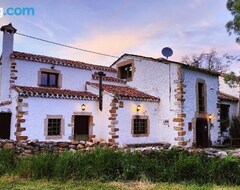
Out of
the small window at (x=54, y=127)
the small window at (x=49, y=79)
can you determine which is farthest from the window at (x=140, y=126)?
the small window at (x=49, y=79)

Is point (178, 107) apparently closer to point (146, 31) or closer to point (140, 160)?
point (146, 31)

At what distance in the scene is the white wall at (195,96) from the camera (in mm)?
17198

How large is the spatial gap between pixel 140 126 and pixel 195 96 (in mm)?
4213

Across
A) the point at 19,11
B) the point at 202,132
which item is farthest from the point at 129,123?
the point at 19,11

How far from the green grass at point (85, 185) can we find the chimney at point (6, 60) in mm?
9765

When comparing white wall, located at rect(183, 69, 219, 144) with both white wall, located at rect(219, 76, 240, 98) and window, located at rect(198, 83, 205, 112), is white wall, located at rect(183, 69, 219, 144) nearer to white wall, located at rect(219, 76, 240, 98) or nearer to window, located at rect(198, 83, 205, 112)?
window, located at rect(198, 83, 205, 112)

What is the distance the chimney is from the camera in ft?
50.5

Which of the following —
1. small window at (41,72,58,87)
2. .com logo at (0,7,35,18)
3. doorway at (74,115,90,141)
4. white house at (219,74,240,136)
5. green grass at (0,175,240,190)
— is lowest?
green grass at (0,175,240,190)

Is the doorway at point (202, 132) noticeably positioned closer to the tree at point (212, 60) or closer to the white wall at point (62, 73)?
the white wall at point (62, 73)

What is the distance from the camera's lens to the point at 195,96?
17859 mm

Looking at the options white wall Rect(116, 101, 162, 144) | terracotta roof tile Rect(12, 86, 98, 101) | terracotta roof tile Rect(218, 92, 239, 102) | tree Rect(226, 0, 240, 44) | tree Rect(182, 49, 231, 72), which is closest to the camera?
terracotta roof tile Rect(12, 86, 98, 101)

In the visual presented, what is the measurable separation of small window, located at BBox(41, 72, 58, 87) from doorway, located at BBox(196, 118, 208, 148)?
32.3 ft

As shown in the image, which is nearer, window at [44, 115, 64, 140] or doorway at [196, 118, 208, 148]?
window at [44, 115, 64, 140]

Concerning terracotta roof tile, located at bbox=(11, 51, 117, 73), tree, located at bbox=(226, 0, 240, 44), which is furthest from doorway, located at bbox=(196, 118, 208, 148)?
terracotta roof tile, located at bbox=(11, 51, 117, 73)
